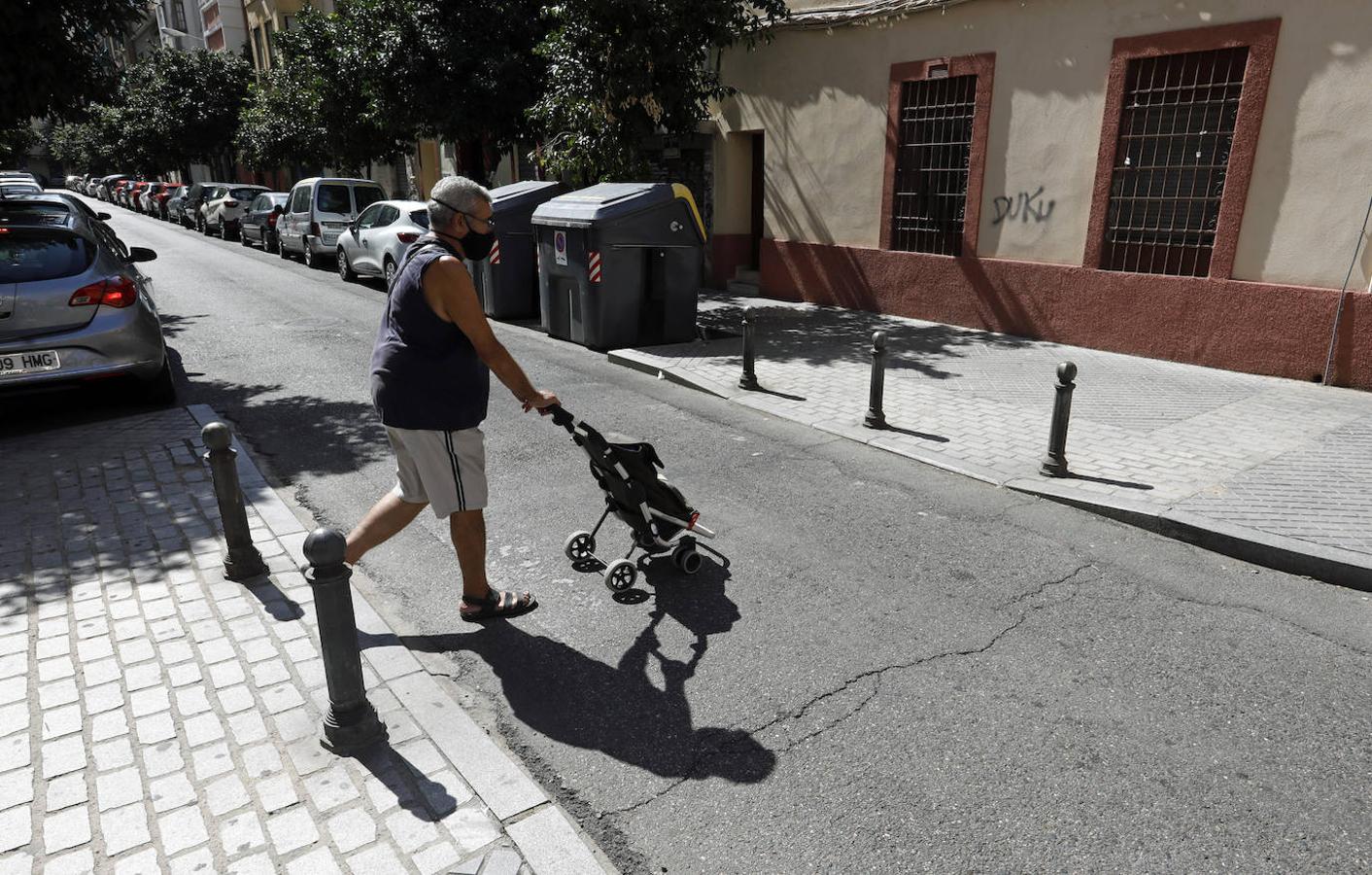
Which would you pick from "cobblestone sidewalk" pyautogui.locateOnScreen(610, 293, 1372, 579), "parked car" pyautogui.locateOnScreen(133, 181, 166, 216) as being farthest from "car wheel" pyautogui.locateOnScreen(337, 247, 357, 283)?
"parked car" pyautogui.locateOnScreen(133, 181, 166, 216)

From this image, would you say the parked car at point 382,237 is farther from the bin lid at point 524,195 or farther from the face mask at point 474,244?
the face mask at point 474,244

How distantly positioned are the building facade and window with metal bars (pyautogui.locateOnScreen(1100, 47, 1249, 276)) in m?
0.02

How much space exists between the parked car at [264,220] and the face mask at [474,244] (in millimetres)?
19700

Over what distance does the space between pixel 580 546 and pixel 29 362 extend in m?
4.62

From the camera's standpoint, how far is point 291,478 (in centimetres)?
609

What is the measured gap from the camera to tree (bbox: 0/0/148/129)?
8.25m

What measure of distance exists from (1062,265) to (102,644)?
385 inches

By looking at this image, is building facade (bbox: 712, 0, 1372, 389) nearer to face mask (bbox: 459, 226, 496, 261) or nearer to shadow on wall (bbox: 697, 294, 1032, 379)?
shadow on wall (bbox: 697, 294, 1032, 379)

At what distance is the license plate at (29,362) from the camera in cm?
636

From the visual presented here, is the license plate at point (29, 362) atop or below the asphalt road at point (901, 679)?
atop

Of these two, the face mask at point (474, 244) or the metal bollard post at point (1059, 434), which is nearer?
the face mask at point (474, 244)

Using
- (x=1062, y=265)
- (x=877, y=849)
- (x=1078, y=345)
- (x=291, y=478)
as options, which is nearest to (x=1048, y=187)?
(x=1062, y=265)

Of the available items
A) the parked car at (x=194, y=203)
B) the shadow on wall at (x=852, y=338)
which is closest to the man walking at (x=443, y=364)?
the shadow on wall at (x=852, y=338)

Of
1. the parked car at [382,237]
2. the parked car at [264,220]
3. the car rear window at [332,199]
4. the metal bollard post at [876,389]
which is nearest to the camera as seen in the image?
the metal bollard post at [876,389]
